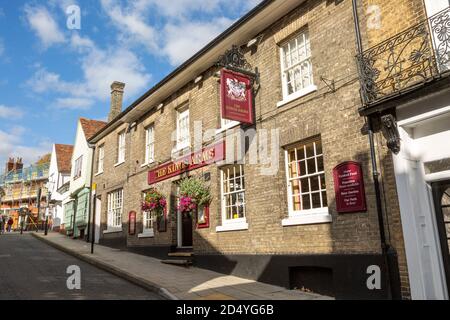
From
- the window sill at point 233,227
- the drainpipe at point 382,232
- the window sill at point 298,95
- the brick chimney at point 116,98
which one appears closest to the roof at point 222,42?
the window sill at point 298,95

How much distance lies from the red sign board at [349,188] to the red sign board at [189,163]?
4.01 m

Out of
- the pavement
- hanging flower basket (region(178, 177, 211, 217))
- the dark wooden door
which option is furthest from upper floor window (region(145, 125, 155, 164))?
the pavement

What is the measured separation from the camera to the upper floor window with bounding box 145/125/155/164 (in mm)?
15340

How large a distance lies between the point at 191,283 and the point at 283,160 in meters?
3.75

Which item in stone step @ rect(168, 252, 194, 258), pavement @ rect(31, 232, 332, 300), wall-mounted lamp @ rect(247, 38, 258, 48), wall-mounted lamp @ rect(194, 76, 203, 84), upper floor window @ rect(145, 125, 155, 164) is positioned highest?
wall-mounted lamp @ rect(247, 38, 258, 48)

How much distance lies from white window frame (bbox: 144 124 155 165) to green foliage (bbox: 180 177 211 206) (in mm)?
3917

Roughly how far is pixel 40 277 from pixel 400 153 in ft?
28.8

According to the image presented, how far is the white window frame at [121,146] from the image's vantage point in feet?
58.6

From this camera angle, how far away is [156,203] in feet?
43.7

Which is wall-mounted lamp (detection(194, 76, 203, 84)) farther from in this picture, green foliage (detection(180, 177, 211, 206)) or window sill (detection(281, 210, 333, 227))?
window sill (detection(281, 210, 333, 227))

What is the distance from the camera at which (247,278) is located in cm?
963

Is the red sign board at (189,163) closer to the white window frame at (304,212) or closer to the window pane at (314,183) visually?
the white window frame at (304,212)

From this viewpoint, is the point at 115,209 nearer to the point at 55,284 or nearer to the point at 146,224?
the point at 146,224
